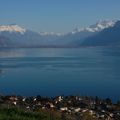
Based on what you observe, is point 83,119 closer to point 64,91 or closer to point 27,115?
point 27,115

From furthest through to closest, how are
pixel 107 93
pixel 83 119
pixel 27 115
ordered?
pixel 107 93, pixel 83 119, pixel 27 115

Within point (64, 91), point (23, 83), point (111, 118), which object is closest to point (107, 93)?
point (64, 91)

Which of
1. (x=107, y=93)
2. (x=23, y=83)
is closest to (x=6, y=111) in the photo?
(x=107, y=93)

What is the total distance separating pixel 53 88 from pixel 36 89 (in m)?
1.71

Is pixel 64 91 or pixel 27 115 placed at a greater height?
pixel 27 115

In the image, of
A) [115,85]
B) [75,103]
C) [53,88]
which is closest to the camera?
[75,103]

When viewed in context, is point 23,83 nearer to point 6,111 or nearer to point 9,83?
point 9,83

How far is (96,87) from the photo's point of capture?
35406mm

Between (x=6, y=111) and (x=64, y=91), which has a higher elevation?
(x=6, y=111)

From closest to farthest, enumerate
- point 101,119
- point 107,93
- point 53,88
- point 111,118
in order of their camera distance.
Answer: point 101,119
point 111,118
point 107,93
point 53,88

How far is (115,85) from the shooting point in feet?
123

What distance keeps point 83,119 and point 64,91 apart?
23542 mm

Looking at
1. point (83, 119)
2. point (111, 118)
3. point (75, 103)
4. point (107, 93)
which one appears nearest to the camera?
point (83, 119)

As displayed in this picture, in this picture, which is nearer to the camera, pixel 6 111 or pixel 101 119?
pixel 6 111
